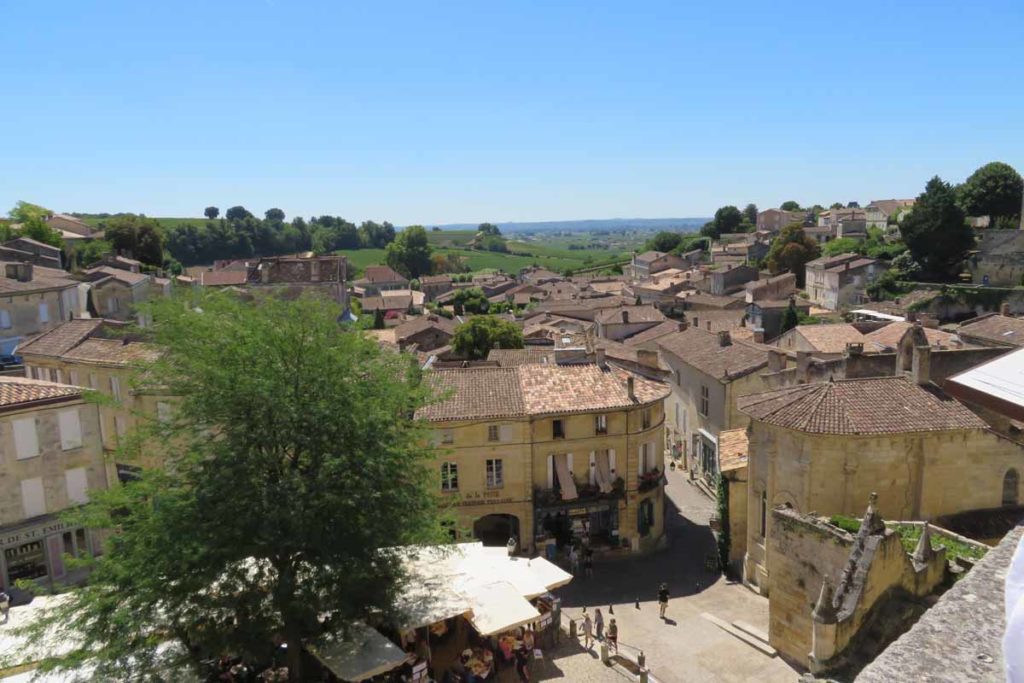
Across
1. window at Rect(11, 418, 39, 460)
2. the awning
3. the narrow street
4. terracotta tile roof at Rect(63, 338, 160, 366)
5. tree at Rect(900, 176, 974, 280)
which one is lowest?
the narrow street

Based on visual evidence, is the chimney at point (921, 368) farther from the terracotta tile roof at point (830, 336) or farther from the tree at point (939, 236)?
the tree at point (939, 236)

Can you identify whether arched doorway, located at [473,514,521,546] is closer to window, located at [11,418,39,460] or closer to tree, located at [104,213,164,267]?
window, located at [11,418,39,460]

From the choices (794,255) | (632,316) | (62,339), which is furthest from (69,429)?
(794,255)

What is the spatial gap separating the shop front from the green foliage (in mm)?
22427

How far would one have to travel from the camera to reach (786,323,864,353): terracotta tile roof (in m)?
45.4

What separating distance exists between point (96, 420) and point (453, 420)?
12.6 meters

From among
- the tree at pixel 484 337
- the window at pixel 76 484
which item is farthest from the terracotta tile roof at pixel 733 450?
the tree at pixel 484 337

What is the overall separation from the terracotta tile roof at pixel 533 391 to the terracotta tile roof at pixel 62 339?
18.0 metres

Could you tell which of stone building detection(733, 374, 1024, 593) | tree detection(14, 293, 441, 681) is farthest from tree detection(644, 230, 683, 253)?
tree detection(14, 293, 441, 681)

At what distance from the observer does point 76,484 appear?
26484 mm

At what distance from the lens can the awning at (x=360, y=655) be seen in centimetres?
1581

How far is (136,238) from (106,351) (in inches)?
2241

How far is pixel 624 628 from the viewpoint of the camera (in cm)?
2402

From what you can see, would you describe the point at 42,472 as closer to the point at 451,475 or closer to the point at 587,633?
the point at 451,475
